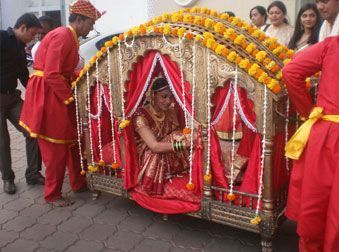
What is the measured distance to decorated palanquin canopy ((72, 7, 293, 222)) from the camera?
9.80ft

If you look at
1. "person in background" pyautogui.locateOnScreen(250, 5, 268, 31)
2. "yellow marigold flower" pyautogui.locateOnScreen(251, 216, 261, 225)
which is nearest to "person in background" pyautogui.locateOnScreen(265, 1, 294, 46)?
"person in background" pyautogui.locateOnScreen(250, 5, 268, 31)

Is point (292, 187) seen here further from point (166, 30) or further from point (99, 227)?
point (99, 227)

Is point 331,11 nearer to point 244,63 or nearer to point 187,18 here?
point 244,63

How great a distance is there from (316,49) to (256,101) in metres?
0.56

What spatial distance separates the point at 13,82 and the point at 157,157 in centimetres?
Result: 179

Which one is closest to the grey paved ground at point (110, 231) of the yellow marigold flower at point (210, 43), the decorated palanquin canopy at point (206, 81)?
the decorated palanquin canopy at point (206, 81)

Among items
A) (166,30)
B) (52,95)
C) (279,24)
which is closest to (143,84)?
(166,30)

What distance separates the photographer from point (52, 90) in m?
3.97

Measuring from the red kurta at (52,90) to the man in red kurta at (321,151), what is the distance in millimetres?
2136

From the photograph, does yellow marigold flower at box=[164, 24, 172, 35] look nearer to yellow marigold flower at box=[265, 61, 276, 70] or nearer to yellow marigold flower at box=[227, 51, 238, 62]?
yellow marigold flower at box=[227, 51, 238, 62]

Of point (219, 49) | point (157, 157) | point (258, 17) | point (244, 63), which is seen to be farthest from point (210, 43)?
point (258, 17)

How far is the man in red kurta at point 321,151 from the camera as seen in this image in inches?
99.6

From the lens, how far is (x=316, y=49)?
258 cm

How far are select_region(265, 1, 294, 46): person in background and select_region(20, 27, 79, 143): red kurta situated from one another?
2.62 meters
